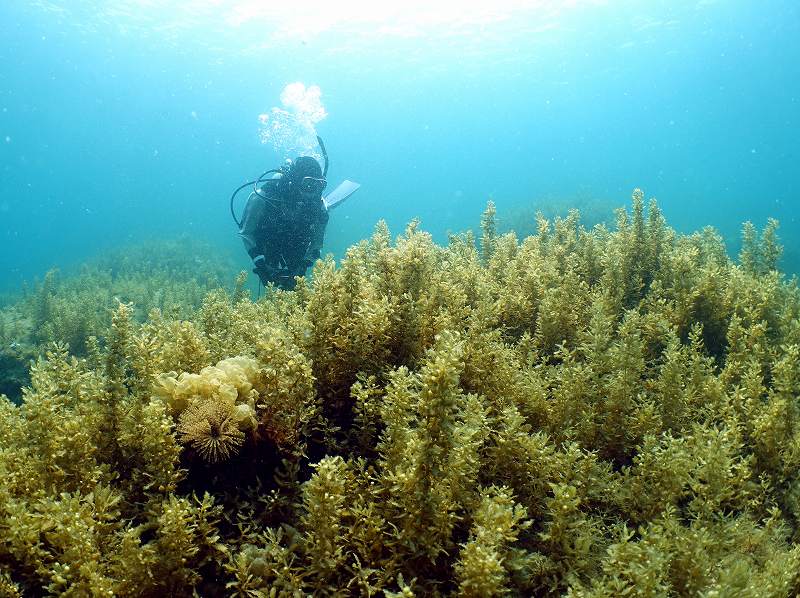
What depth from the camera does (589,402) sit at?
12.1ft

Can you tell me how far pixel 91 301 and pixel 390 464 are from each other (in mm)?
13424

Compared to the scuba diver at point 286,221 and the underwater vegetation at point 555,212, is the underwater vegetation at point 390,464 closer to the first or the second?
the scuba diver at point 286,221

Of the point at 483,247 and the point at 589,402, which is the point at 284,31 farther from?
the point at 589,402

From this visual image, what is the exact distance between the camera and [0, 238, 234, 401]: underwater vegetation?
35.4 feet

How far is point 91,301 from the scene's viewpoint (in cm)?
1262

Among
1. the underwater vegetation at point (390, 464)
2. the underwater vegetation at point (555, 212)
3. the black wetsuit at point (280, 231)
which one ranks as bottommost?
the underwater vegetation at point (390, 464)

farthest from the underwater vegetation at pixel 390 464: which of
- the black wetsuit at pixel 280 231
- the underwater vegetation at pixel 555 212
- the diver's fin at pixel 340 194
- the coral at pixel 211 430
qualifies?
the underwater vegetation at pixel 555 212

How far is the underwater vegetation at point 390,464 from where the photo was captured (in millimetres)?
2217

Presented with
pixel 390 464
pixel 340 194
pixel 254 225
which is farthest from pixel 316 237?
pixel 390 464

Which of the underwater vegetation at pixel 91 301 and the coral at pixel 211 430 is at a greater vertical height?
the underwater vegetation at pixel 91 301

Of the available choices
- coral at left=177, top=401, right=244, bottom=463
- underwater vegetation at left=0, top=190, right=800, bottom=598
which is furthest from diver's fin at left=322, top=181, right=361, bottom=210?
coral at left=177, top=401, right=244, bottom=463

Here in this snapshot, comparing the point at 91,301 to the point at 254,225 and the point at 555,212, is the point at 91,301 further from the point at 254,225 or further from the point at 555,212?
the point at 555,212

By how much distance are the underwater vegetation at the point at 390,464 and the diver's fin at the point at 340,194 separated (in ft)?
27.1

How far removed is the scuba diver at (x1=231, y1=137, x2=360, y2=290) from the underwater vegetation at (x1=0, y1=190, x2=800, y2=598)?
5.75 m
